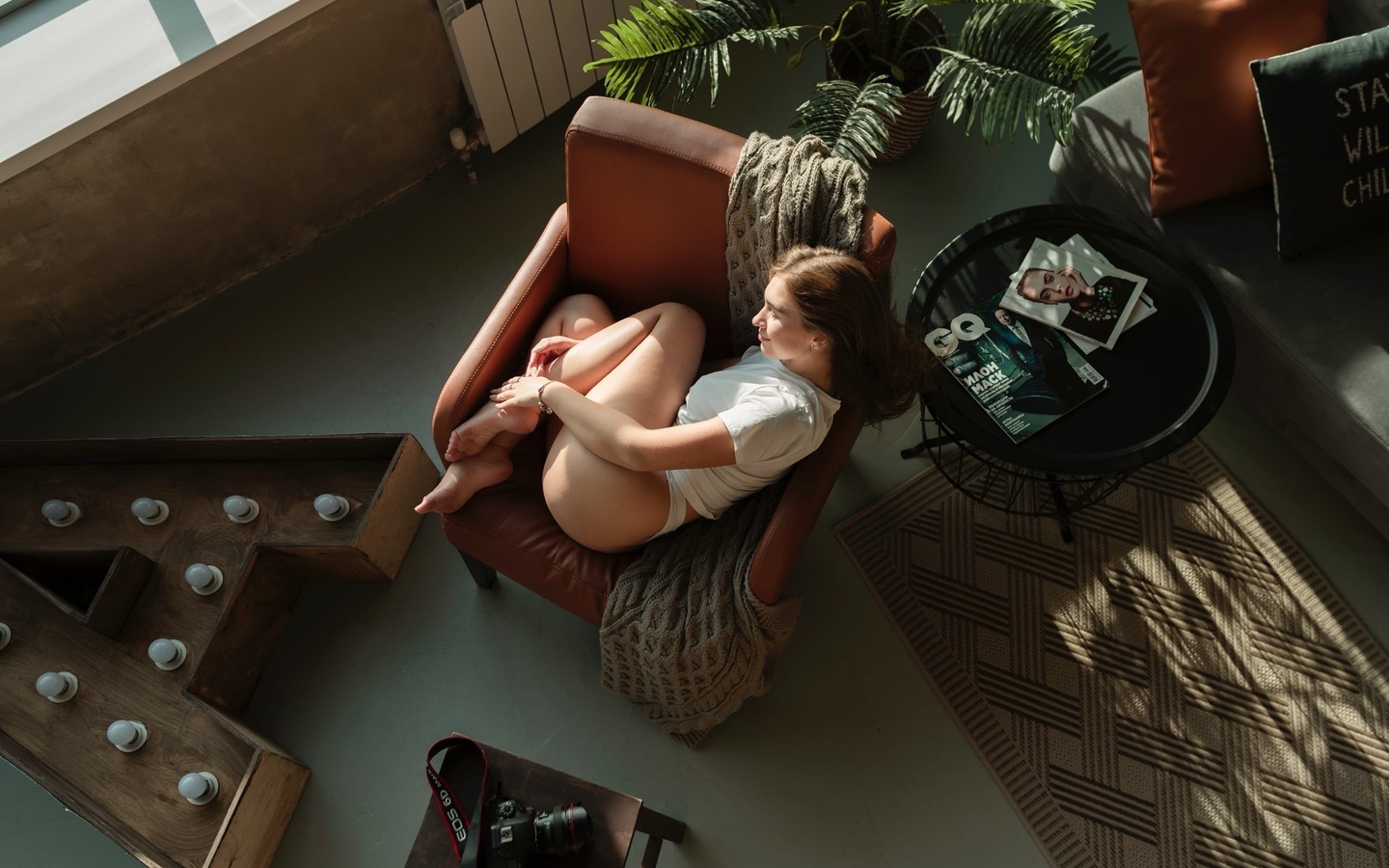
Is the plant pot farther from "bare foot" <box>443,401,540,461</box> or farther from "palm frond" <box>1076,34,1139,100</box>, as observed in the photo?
"bare foot" <box>443,401,540,461</box>

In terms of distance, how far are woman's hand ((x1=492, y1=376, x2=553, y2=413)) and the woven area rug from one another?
0.85 metres

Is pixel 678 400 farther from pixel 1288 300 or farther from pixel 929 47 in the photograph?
pixel 1288 300

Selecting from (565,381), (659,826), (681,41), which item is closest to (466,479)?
(565,381)

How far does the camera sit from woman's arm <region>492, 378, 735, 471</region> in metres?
1.62

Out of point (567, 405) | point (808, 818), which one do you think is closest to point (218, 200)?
point (567, 405)

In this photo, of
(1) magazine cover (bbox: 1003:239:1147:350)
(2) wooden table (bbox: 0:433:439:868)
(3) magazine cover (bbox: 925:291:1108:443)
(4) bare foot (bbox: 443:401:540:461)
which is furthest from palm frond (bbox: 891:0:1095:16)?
(2) wooden table (bbox: 0:433:439:868)

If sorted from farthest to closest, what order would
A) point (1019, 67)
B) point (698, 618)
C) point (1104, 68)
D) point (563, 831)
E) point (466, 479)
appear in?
point (1104, 68) < point (1019, 67) < point (466, 479) < point (698, 618) < point (563, 831)

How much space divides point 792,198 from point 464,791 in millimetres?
1147

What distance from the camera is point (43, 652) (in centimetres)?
201

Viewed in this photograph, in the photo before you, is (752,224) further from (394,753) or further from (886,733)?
(394,753)

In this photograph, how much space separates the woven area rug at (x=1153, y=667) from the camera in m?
1.92

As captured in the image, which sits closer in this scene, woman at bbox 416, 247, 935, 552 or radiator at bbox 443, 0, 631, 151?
woman at bbox 416, 247, 935, 552

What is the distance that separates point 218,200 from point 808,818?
2.05 m

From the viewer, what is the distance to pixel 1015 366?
187 centimetres
